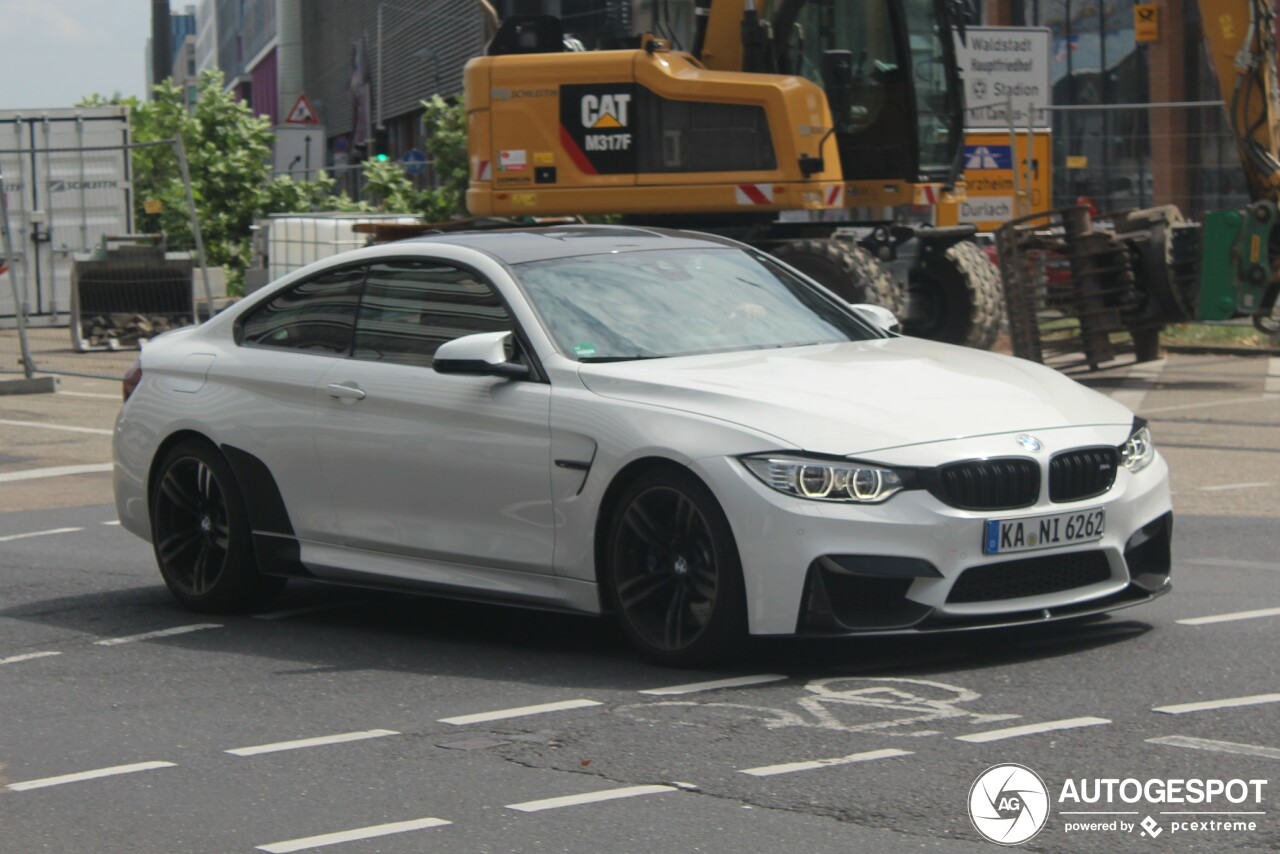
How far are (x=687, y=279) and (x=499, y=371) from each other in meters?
0.98

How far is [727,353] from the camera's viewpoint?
7434 mm

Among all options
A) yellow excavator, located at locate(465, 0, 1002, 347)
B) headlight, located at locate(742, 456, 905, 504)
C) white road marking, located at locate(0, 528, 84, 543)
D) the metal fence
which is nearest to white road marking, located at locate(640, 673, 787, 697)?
headlight, located at locate(742, 456, 905, 504)

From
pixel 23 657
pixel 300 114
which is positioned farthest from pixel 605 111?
pixel 300 114

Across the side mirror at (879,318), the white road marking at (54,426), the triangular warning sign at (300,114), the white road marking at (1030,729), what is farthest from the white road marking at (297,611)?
the triangular warning sign at (300,114)

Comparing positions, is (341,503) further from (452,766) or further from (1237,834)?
(1237,834)

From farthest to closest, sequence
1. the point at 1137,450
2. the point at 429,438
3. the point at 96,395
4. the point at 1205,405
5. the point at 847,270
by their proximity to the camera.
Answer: the point at 96,395 < the point at 847,270 < the point at 1205,405 < the point at 429,438 < the point at 1137,450

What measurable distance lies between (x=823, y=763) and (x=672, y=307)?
8.16 feet

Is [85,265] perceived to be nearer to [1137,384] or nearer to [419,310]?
[1137,384]

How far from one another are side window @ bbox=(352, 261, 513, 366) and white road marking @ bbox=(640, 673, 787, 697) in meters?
1.61

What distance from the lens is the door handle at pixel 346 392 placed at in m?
7.85

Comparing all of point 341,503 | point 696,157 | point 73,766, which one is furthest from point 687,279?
point 696,157

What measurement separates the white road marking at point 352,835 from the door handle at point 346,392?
2.87 m

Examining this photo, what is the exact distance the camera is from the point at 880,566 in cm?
642

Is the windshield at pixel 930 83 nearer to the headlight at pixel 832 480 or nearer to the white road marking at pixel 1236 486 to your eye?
the white road marking at pixel 1236 486
